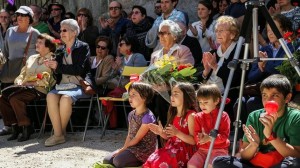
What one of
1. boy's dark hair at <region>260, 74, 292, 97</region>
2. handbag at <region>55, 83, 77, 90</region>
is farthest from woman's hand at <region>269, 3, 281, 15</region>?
boy's dark hair at <region>260, 74, 292, 97</region>

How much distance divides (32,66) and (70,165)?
7.11ft

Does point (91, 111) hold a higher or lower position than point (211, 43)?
lower

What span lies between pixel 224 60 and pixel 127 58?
208cm

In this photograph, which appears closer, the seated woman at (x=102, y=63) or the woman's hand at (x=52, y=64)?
the woman's hand at (x=52, y=64)

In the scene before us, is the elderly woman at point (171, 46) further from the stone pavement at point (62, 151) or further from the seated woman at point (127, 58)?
the stone pavement at point (62, 151)

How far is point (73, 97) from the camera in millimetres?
7320

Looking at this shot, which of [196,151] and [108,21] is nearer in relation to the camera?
[196,151]

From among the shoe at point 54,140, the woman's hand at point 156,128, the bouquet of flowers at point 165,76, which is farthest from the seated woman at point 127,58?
the woman's hand at point 156,128

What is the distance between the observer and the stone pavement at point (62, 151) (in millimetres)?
6328

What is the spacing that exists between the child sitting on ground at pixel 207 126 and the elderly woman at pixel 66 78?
2754 millimetres

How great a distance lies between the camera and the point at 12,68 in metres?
8.43

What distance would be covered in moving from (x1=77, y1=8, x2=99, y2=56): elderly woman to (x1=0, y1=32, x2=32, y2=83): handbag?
3.07 ft

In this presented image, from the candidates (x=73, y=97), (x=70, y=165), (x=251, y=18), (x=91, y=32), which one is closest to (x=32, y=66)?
(x=73, y=97)

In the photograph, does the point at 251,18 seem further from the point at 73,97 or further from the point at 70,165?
the point at 73,97
